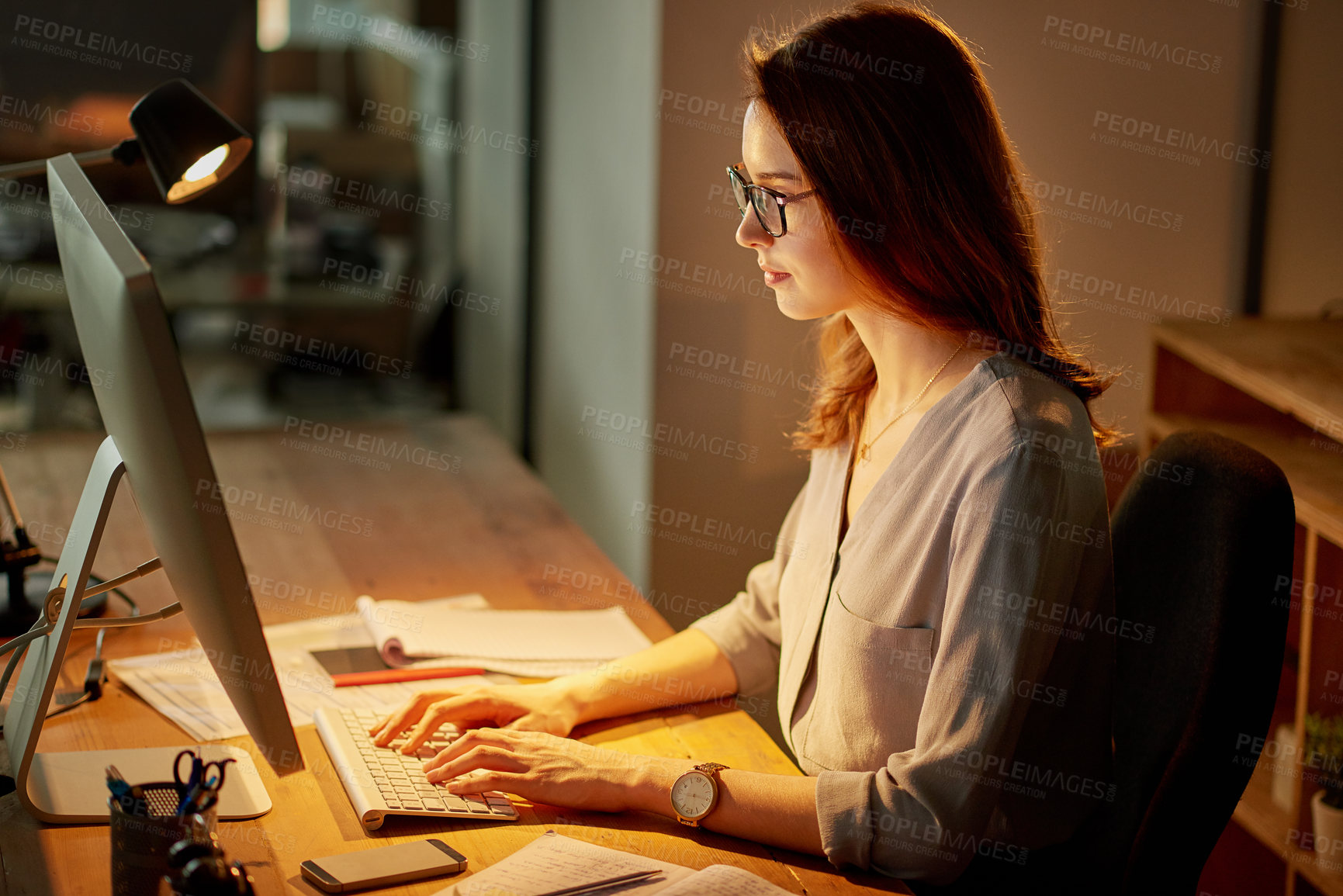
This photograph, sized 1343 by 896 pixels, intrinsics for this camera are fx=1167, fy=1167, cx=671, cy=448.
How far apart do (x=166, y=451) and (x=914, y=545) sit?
746mm

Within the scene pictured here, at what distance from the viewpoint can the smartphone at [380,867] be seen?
1.01 meters

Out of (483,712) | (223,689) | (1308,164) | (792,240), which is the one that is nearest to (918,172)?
(792,240)

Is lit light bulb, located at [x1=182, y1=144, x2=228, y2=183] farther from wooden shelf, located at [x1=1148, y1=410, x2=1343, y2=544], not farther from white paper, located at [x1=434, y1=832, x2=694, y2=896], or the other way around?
wooden shelf, located at [x1=1148, y1=410, x2=1343, y2=544]

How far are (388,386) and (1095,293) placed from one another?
337 centimetres

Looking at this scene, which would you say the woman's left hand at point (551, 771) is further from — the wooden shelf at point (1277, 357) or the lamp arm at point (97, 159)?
the wooden shelf at point (1277, 357)

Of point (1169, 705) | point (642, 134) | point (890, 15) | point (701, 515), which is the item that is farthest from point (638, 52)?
point (1169, 705)

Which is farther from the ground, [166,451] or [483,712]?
[166,451]

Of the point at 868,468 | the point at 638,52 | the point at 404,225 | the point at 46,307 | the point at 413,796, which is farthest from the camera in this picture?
the point at 404,225

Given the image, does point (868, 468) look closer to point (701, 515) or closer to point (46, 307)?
point (701, 515)

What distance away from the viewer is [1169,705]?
1.28 meters

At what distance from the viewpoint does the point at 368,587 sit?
1.86 m

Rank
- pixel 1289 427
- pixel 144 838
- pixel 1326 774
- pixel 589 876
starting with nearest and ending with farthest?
pixel 144 838, pixel 589 876, pixel 1326 774, pixel 1289 427

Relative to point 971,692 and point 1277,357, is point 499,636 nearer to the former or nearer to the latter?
point 971,692

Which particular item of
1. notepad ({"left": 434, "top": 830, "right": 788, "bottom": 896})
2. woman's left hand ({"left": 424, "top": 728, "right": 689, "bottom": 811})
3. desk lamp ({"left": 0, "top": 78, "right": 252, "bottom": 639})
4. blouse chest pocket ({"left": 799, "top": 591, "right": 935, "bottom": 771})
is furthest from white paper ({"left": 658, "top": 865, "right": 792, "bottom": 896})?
desk lamp ({"left": 0, "top": 78, "right": 252, "bottom": 639})
